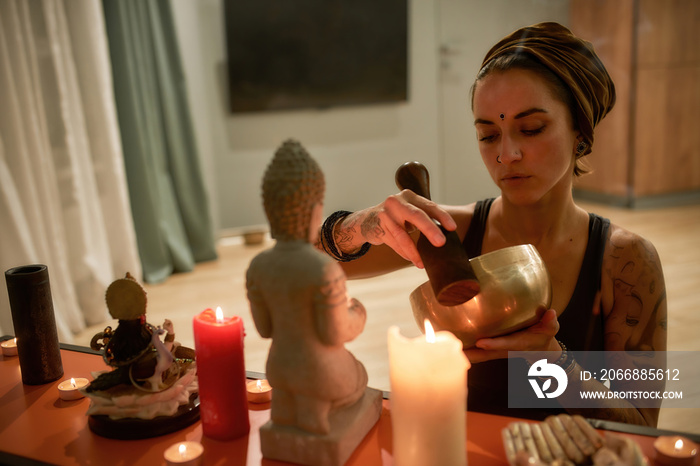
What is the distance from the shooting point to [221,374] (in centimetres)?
66

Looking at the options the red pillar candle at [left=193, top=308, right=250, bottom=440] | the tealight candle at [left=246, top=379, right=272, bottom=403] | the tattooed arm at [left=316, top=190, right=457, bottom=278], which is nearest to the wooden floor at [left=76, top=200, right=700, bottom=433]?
the tattooed arm at [left=316, top=190, right=457, bottom=278]

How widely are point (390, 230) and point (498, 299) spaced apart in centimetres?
25

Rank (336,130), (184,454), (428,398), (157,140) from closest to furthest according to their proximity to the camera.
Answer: (428,398)
(184,454)
(157,140)
(336,130)

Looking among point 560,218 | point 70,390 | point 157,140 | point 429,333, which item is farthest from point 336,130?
point 429,333

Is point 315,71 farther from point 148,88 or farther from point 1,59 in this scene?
point 1,59

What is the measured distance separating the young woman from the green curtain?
6.83 ft

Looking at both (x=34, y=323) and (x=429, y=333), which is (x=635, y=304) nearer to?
(x=429, y=333)

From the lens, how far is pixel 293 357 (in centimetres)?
59

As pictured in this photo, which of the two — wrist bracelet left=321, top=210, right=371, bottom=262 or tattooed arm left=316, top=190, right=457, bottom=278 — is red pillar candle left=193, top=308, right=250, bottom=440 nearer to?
tattooed arm left=316, top=190, right=457, bottom=278

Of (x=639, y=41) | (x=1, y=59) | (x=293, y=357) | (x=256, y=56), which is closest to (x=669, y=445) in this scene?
(x=293, y=357)

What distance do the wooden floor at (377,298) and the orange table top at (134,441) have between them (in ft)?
3.50

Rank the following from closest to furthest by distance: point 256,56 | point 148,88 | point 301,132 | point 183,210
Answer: point 148,88 → point 183,210 → point 256,56 → point 301,132

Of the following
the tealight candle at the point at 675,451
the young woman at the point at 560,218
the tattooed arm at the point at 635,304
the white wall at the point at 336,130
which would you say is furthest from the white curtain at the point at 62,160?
the tealight candle at the point at 675,451

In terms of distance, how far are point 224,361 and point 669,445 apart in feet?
1.55
